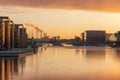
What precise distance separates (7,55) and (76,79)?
144 feet


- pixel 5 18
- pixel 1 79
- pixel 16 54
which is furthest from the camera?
pixel 5 18

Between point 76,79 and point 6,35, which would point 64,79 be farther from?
point 6,35

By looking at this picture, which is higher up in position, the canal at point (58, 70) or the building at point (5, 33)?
the building at point (5, 33)

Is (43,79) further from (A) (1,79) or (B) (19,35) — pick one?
(B) (19,35)

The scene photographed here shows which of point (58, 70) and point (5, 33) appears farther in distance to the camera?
point (5, 33)

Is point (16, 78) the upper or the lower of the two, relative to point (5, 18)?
lower

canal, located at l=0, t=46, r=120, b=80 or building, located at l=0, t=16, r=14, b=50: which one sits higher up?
building, located at l=0, t=16, r=14, b=50

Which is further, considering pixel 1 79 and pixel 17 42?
pixel 17 42

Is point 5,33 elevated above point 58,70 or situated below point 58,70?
above

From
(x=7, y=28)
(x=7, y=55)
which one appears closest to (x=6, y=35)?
(x=7, y=28)

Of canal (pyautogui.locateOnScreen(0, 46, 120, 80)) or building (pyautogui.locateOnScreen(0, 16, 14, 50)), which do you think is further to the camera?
building (pyautogui.locateOnScreen(0, 16, 14, 50))

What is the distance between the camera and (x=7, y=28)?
96.9m

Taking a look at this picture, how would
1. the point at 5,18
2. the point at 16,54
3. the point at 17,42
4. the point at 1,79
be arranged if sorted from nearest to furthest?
1. the point at 1,79
2. the point at 16,54
3. the point at 5,18
4. the point at 17,42

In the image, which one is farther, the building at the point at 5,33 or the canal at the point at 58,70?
the building at the point at 5,33
